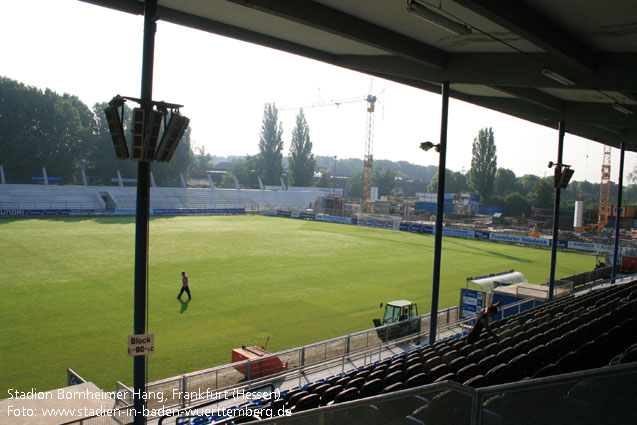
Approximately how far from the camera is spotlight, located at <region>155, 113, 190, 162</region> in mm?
6703

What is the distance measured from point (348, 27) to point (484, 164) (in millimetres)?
86402

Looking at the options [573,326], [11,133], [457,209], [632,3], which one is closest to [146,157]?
[632,3]

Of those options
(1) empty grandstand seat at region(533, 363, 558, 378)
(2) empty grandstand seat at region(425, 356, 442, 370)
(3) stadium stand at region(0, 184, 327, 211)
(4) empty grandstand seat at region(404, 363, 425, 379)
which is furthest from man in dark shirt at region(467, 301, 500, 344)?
(3) stadium stand at region(0, 184, 327, 211)

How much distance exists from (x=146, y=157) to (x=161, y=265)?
848 inches

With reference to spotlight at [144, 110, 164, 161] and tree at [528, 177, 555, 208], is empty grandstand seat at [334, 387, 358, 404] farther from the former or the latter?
tree at [528, 177, 555, 208]

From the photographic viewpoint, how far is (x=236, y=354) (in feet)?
39.4

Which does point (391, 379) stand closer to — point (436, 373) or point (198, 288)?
point (436, 373)

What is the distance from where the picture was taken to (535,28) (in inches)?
311

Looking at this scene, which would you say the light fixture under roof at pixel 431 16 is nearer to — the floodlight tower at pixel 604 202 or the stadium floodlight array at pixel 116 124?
the stadium floodlight array at pixel 116 124

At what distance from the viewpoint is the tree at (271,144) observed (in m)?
107

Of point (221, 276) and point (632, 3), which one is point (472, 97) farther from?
point (221, 276)

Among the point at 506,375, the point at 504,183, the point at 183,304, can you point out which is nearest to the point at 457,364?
the point at 506,375

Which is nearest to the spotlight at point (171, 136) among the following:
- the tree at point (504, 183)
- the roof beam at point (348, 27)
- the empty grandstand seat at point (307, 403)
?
the roof beam at point (348, 27)

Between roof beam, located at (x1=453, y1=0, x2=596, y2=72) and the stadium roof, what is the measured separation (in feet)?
0.06
